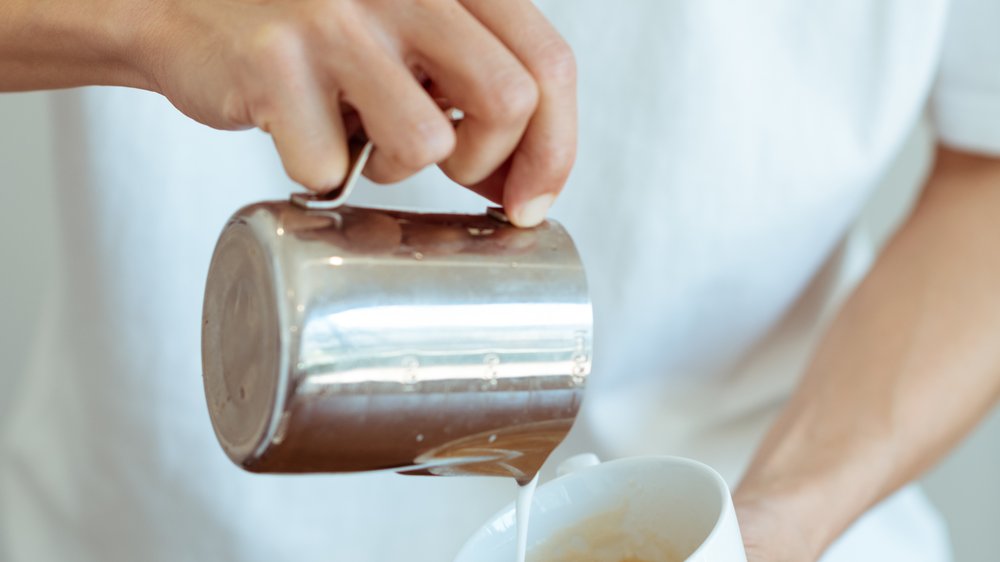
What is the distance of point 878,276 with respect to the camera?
2.97 ft

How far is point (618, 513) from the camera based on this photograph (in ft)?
1.95

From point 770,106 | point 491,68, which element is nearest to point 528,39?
point 491,68

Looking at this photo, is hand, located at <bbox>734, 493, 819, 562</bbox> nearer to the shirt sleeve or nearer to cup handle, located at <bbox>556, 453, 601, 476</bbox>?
cup handle, located at <bbox>556, 453, 601, 476</bbox>

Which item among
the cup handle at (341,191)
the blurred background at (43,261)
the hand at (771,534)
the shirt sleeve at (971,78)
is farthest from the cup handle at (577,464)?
the blurred background at (43,261)

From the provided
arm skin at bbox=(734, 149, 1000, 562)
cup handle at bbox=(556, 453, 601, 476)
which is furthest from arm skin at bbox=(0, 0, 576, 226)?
arm skin at bbox=(734, 149, 1000, 562)

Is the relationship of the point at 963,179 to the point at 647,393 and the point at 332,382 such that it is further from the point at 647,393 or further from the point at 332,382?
the point at 332,382

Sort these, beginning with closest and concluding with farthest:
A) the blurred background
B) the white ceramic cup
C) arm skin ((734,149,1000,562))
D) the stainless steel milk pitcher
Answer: the stainless steel milk pitcher
the white ceramic cup
arm skin ((734,149,1000,562))
the blurred background

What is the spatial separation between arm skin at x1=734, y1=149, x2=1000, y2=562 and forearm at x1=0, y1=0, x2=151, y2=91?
0.50 meters

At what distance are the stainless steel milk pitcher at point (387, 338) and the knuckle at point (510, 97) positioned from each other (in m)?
0.06

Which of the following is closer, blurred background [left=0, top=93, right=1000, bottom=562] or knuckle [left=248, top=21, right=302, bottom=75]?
knuckle [left=248, top=21, right=302, bottom=75]

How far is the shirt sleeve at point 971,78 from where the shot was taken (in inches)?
33.9

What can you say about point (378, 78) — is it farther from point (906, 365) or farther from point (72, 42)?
point (906, 365)

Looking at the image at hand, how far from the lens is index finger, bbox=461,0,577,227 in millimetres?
467

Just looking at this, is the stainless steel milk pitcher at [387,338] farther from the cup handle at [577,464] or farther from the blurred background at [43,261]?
the blurred background at [43,261]
